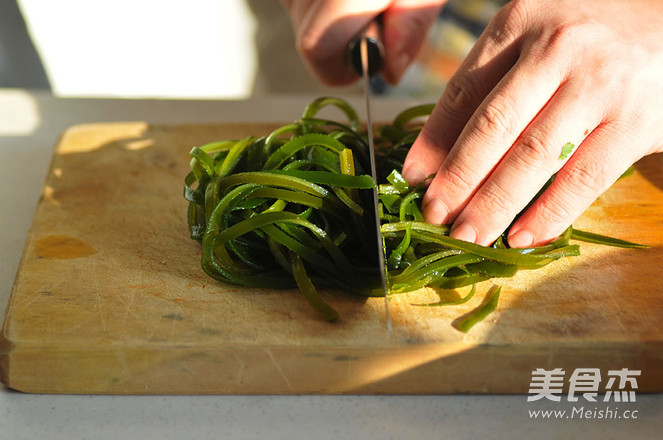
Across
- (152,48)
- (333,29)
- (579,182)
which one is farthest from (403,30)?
(152,48)

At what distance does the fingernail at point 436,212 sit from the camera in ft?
6.77

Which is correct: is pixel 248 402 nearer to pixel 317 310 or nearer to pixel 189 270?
pixel 317 310

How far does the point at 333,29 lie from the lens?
9.14 ft

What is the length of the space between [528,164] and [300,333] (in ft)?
2.65

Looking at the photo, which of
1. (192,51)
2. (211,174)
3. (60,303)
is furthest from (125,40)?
(60,303)

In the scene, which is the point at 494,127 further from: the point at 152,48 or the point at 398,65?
the point at 152,48

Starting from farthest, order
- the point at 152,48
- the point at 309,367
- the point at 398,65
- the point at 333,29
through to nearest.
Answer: the point at 152,48 → the point at 398,65 → the point at 333,29 → the point at 309,367

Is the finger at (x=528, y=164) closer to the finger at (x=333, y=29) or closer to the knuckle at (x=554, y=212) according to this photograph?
the knuckle at (x=554, y=212)

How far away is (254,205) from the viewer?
7.04ft

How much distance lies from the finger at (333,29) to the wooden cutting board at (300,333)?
1.17 m

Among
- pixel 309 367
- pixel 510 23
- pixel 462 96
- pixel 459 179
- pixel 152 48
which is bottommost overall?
pixel 152 48

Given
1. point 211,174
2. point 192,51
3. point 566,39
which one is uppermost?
point 566,39

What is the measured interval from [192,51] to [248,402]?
3314 mm

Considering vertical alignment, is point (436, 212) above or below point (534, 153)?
below
